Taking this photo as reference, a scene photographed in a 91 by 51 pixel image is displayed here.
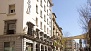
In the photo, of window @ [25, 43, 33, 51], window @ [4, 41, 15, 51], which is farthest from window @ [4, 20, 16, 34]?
window @ [25, 43, 33, 51]

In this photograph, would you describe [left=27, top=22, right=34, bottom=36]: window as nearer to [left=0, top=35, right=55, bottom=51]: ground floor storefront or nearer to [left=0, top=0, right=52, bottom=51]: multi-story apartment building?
[left=0, top=0, right=52, bottom=51]: multi-story apartment building

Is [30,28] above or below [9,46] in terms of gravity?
above

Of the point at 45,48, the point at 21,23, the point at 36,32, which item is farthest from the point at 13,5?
the point at 45,48

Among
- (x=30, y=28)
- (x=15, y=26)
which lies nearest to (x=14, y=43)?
(x=15, y=26)

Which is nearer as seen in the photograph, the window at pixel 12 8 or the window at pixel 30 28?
the window at pixel 12 8

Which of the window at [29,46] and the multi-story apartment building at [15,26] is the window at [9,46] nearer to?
the multi-story apartment building at [15,26]

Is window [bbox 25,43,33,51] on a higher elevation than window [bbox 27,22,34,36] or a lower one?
lower

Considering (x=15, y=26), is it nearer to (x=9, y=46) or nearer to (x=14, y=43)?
(x=14, y=43)

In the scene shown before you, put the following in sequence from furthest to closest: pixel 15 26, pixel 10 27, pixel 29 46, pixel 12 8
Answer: pixel 29 46, pixel 12 8, pixel 10 27, pixel 15 26

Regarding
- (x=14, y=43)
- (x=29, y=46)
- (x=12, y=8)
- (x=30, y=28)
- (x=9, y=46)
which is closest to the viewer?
(x=14, y=43)

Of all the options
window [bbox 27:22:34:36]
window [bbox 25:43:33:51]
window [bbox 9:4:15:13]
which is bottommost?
window [bbox 25:43:33:51]

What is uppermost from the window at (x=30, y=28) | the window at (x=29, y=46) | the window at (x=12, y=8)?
the window at (x=12, y=8)

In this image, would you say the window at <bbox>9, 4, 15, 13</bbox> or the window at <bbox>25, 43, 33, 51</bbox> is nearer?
the window at <bbox>9, 4, 15, 13</bbox>

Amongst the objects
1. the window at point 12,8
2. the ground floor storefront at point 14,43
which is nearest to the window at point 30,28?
the ground floor storefront at point 14,43
